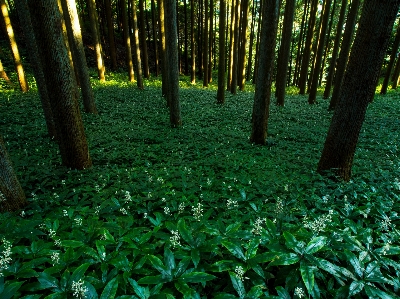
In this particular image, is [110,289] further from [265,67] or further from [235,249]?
[265,67]

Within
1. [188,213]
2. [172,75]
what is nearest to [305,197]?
[188,213]

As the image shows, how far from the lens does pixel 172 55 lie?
985 centimetres

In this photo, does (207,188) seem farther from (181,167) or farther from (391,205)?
(391,205)

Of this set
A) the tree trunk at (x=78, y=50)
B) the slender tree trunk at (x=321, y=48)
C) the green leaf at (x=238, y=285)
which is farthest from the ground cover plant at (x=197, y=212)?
the slender tree trunk at (x=321, y=48)

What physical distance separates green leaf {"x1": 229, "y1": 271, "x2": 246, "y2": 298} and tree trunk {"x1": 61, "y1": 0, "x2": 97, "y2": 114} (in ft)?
37.2

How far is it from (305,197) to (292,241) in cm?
253

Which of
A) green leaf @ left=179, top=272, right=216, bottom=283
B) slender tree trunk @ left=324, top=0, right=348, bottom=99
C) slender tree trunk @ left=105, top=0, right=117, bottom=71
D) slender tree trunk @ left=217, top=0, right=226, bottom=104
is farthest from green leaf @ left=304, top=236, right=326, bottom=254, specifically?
slender tree trunk @ left=105, top=0, right=117, bottom=71

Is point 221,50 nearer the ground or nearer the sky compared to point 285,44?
nearer the ground

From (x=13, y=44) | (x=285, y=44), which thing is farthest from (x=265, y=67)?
(x=13, y=44)

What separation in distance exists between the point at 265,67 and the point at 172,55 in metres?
3.91

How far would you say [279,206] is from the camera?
11.3ft

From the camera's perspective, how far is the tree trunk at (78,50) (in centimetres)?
1023

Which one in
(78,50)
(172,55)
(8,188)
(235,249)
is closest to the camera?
(235,249)

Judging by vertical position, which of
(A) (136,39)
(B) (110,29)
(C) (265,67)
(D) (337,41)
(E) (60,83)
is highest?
(B) (110,29)
